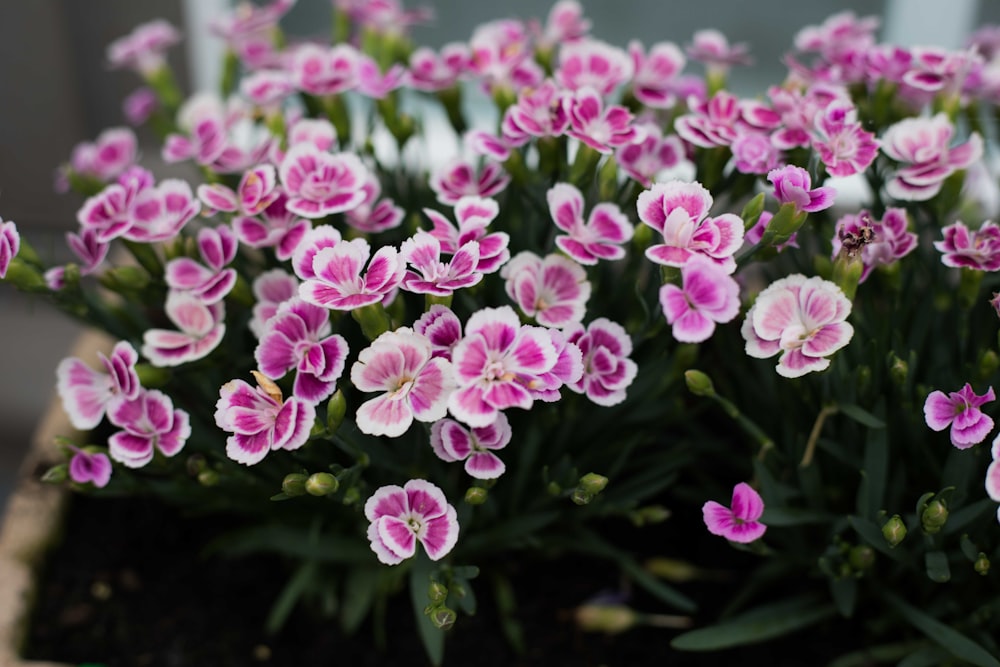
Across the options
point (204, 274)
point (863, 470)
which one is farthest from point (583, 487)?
point (204, 274)

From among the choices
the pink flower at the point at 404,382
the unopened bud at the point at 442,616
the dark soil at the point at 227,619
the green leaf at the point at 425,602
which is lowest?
the dark soil at the point at 227,619

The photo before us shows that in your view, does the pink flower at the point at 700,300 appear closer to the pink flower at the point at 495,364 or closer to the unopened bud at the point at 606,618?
the pink flower at the point at 495,364

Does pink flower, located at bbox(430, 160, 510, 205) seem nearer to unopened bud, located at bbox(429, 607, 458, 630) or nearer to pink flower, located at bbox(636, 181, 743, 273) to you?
pink flower, located at bbox(636, 181, 743, 273)

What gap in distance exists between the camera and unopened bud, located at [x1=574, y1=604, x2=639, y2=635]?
30.8 inches

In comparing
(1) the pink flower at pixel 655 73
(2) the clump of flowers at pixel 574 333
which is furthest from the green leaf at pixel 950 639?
(1) the pink flower at pixel 655 73

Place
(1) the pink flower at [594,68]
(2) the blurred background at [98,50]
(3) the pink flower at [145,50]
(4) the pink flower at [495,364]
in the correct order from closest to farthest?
(4) the pink flower at [495,364], (1) the pink flower at [594,68], (3) the pink flower at [145,50], (2) the blurred background at [98,50]

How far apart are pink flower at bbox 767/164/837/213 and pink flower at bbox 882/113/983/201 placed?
11 cm

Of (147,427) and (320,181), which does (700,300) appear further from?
(147,427)

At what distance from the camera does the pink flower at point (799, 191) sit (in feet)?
1.87

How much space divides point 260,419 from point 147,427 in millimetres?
126

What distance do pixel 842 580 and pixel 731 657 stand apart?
0.40 feet

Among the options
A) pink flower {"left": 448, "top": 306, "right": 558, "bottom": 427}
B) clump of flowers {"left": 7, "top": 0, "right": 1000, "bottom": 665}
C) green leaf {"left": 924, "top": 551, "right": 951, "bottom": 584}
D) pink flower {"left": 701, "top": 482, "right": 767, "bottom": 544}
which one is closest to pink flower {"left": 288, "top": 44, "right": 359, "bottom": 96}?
clump of flowers {"left": 7, "top": 0, "right": 1000, "bottom": 665}

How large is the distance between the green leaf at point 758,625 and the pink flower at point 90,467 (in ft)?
1.33

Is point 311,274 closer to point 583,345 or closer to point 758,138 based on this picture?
point 583,345
